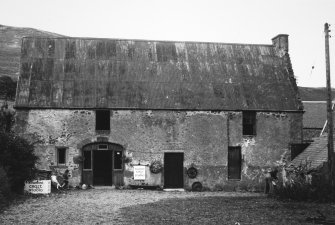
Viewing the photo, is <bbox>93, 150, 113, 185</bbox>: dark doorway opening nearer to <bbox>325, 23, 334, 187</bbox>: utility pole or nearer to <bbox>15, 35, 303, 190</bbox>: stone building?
<bbox>15, 35, 303, 190</bbox>: stone building

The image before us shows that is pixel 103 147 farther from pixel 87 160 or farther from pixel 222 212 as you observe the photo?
pixel 222 212

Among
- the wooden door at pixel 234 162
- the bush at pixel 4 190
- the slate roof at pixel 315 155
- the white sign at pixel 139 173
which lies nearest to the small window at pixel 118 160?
the white sign at pixel 139 173

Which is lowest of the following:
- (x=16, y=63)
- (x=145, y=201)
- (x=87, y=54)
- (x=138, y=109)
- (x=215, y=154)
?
(x=145, y=201)

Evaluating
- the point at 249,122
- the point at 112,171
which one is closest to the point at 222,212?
the point at 112,171

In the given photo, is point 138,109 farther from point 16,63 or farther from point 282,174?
point 16,63

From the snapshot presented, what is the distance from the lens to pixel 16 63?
271ft

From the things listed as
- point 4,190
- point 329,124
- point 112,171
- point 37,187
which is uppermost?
point 329,124

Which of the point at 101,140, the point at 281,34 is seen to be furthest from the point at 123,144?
the point at 281,34

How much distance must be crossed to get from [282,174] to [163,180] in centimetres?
696

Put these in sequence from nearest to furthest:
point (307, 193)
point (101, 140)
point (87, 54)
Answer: point (307, 193), point (101, 140), point (87, 54)

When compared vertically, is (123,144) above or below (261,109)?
below

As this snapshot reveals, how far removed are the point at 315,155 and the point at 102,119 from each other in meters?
12.2

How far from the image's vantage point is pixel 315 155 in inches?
940

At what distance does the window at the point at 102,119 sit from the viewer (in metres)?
26.6
